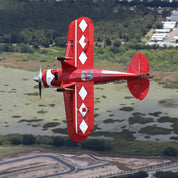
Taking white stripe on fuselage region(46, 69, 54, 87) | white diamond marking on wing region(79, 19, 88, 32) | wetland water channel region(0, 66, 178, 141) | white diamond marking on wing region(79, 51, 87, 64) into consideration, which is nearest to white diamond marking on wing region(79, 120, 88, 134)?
white stripe on fuselage region(46, 69, 54, 87)

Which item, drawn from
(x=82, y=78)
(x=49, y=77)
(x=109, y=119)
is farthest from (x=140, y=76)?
(x=109, y=119)

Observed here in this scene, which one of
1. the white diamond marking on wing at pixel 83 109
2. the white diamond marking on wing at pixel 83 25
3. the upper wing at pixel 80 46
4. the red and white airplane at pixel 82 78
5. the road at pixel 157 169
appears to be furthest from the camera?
the road at pixel 157 169

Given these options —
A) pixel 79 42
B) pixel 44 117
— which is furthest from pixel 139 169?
pixel 79 42

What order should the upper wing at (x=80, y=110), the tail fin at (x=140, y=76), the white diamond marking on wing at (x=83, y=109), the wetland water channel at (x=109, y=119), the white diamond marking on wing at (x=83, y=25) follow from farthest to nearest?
the wetland water channel at (x=109, y=119) → the white diamond marking on wing at (x=83, y=25) → the tail fin at (x=140, y=76) → the white diamond marking on wing at (x=83, y=109) → the upper wing at (x=80, y=110)

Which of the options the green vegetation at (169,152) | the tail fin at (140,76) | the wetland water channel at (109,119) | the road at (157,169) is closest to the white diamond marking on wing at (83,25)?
the tail fin at (140,76)

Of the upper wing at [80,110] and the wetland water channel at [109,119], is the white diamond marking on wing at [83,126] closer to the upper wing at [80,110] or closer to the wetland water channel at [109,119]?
the upper wing at [80,110]

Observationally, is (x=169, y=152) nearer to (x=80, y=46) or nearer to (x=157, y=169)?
(x=157, y=169)

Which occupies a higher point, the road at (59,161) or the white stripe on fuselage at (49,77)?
the white stripe on fuselage at (49,77)

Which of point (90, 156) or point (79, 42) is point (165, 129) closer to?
point (90, 156)
